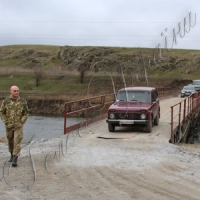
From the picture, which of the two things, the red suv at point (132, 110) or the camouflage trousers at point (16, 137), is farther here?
the red suv at point (132, 110)

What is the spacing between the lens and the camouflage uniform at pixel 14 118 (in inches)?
335

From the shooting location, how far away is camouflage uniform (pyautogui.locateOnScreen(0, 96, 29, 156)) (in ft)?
27.9

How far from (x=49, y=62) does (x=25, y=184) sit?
88.3 meters

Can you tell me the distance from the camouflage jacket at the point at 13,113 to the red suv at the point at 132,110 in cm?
574

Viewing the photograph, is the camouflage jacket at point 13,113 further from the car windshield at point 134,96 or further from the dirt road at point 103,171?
the car windshield at point 134,96

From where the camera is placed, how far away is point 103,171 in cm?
A: 819

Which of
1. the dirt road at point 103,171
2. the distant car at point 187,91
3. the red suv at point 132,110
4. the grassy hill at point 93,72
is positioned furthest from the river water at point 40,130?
the grassy hill at point 93,72

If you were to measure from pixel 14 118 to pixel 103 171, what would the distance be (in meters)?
2.37

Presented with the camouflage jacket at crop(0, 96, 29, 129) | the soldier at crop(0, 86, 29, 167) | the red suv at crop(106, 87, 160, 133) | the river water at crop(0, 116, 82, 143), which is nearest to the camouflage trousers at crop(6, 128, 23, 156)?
the soldier at crop(0, 86, 29, 167)

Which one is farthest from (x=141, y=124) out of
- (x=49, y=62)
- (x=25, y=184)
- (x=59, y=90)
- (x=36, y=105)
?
(x=49, y=62)

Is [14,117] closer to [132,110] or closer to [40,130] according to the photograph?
[132,110]

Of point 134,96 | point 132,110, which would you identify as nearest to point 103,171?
point 132,110

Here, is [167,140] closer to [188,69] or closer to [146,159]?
[146,159]

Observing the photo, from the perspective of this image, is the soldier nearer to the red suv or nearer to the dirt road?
the dirt road
